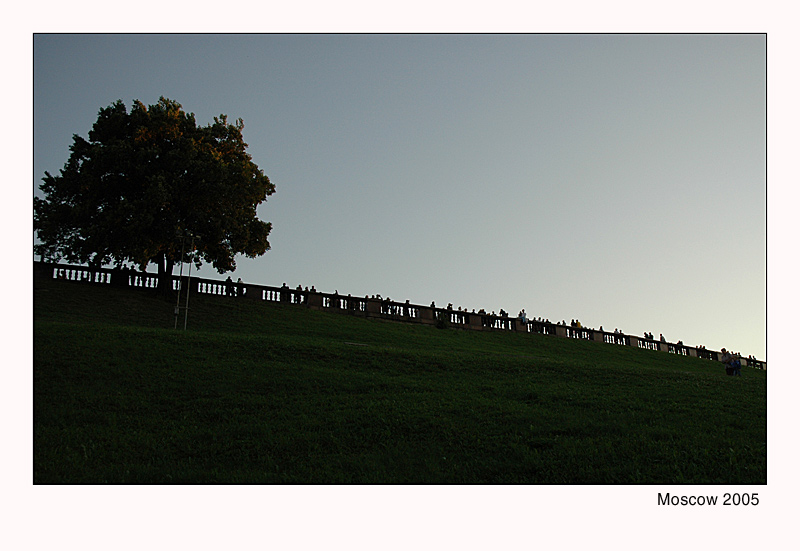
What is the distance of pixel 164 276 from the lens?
31.9 meters

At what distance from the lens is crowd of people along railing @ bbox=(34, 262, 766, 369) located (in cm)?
3162

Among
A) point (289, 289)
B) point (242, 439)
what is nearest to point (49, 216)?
point (289, 289)

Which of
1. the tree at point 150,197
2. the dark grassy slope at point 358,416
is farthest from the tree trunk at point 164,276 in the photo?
the dark grassy slope at point 358,416

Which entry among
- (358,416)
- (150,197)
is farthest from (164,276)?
(358,416)

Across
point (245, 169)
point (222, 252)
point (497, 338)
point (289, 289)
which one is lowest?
point (497, 338)

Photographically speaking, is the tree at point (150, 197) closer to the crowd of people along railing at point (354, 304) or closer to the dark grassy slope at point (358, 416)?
the crowd of people along railing at point (354, 304)

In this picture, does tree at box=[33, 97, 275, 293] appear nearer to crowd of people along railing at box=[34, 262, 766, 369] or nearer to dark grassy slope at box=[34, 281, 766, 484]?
crowd of people along railing at box=[34, 262, 766, 369]

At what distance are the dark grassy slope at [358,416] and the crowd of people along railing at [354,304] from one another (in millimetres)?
12868

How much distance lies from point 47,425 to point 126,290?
69.6 ft

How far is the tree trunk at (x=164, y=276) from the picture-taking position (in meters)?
31.5

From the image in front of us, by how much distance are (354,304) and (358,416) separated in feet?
78.0

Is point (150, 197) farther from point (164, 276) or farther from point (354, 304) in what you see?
point (354, 304)

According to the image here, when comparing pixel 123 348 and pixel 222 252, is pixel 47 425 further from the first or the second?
pixel 222 252

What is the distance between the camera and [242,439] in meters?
10.8
